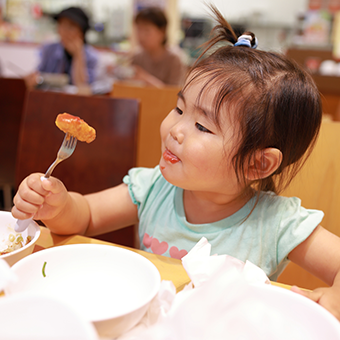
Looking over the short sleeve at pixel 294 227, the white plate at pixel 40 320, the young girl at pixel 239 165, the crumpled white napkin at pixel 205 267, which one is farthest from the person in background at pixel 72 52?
the white plate at pixel 40 320

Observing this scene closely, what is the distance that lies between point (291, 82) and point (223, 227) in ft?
1.21

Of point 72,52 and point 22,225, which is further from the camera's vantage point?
point 72,52

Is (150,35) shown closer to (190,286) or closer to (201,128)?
(201,128)

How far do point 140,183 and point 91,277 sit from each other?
413 millimetres

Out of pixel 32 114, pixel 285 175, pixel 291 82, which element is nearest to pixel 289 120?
pixel 291 82

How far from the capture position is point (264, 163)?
2.54ft

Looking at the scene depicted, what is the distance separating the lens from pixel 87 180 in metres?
1.23

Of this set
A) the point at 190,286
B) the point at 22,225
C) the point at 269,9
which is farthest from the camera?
the point at 269,9

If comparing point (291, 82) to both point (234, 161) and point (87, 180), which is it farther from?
point (87, 180)

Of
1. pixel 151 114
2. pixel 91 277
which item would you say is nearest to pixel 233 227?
pixel 91 277

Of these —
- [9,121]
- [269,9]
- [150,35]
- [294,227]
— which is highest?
[269,9]

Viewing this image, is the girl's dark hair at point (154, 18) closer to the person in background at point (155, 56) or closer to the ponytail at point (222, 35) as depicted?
the person in background at point (155, 56)

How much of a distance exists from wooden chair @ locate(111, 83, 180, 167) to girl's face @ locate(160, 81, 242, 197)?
93cm

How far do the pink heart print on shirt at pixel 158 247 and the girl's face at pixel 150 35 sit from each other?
2.78 m
